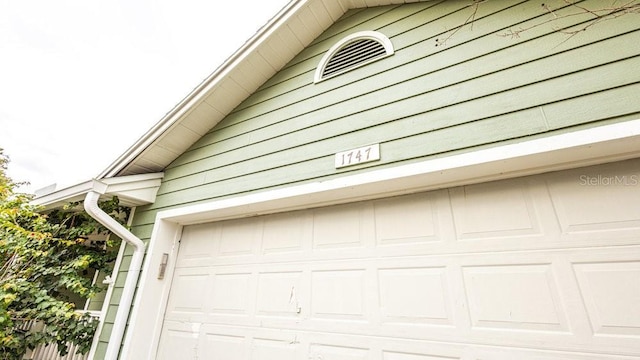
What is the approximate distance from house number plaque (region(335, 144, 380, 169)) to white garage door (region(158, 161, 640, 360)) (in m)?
0.36

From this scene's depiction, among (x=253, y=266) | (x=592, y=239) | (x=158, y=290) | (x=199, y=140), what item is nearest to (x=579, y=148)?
(x=592, y=239)

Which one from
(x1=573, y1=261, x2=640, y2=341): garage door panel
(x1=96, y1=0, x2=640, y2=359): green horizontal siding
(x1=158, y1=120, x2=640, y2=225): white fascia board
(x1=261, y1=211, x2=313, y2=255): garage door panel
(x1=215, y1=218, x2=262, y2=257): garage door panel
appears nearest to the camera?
(x1=573, y1=261, x2=640, y2=341): garage door panel

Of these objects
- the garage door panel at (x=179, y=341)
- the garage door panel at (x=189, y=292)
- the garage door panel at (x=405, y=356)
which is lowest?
the garage door panel at (x=179, y=341)

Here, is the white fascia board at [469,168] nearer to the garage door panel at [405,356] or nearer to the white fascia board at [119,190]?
the garage door panel at [405,356]

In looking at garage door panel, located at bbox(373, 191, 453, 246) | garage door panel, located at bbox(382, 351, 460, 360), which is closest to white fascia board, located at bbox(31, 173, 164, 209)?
garage door panel, located at bbox(373, 191, 453, 246)

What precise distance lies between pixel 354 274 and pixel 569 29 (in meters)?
2.07

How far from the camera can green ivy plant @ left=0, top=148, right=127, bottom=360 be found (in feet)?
8.58

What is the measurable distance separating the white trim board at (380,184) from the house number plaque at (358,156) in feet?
0.40

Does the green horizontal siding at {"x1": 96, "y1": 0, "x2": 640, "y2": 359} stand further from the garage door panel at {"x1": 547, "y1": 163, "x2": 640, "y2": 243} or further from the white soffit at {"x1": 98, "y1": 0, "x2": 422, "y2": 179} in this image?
the garage door panel at {"x1": 547, "y1": 163, "x2": 640, "y2": 243}

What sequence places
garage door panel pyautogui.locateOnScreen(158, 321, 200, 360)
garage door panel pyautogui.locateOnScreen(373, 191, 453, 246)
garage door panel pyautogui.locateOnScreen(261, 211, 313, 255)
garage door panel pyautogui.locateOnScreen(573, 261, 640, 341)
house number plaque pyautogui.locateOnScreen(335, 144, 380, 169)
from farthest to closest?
garage door panel pyautogui.locateOnScreen(158, 321, 200, 360)
garage door panel pyautogui.locateOnScreen(261, 211, 313, 255)
house number plaque pyautogui.locateOnScreen(335, 144, 380, 169)
garage door panel pyautogui.locateOnScreen(373, 191, 453, 246)
garage door panel pyautogui.locateOnScreen(573, 261, 640, 341)

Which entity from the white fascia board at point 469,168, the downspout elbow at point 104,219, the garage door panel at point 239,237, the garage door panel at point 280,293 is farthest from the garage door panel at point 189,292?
the white fascia board at point 469,168

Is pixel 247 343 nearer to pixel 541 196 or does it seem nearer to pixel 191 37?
pixel 541 196

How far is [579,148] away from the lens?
1.28 meters

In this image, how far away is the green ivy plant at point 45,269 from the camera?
262 cm
